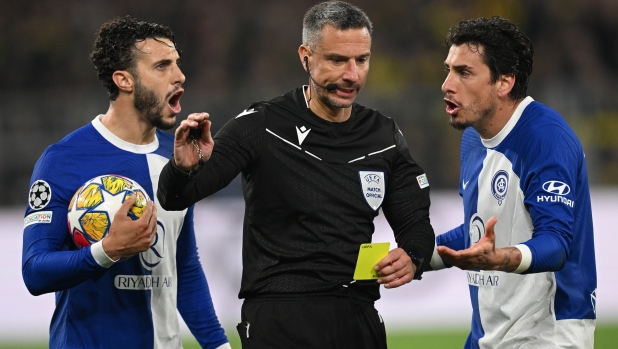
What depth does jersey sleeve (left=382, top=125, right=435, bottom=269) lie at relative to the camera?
4176 millimetres

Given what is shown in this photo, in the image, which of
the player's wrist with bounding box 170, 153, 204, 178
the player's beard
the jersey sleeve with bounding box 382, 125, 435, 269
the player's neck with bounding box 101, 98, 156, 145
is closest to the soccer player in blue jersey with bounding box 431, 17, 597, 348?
the jersey sleeve with bounding box 382, 125, 435, 269

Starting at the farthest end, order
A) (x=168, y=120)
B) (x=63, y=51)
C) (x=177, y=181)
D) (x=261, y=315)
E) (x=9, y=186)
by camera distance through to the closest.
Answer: (x=63, y=51), (x=9, y=186), (x=168, y=120), (x=261, y=315), (x=177, y=181)

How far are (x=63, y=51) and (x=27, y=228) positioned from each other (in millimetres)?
10113

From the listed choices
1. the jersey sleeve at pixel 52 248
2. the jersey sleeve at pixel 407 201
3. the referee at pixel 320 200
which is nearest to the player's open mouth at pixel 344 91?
the referee at pixel 320 200

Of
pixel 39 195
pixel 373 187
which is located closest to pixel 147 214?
pixel 39 195

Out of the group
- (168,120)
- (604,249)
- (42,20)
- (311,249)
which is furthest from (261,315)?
(42,20)

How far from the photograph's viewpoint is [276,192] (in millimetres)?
4051

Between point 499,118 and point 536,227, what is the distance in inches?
31.5

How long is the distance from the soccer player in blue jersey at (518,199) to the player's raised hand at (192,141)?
1.21 meters

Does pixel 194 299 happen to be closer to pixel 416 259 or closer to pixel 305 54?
pixel 416 259

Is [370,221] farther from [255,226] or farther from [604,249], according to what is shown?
[604,249]

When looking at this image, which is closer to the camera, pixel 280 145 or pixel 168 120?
pixel 280 145

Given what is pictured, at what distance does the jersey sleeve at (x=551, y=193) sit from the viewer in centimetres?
367

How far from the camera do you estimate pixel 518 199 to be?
4188 mm
